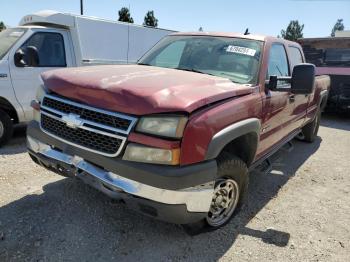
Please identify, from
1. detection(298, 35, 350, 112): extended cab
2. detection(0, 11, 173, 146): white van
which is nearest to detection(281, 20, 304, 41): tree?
detection(298, 35, 350, 112): extended cab

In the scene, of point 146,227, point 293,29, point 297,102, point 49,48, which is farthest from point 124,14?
point 293,29

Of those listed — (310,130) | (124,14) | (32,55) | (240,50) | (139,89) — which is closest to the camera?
(139,89)

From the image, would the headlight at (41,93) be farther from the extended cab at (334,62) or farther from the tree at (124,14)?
the tree at (124,14)

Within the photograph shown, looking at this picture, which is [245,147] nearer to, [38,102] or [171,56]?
[171,56]

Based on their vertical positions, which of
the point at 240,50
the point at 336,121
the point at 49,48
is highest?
the point at 240,50

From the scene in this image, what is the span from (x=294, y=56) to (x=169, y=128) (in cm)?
358

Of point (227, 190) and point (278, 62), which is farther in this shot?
point (278, 62)

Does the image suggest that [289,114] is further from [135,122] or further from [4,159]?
[4,159]

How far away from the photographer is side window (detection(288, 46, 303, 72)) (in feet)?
16.9

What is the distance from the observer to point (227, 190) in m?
3.36

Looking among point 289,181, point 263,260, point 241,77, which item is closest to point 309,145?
point 289,181

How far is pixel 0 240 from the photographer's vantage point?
3.03 meters

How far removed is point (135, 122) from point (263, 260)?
163 centimetres

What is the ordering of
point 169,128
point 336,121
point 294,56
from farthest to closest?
point 336,121 < point 294,56 < point 169,128
